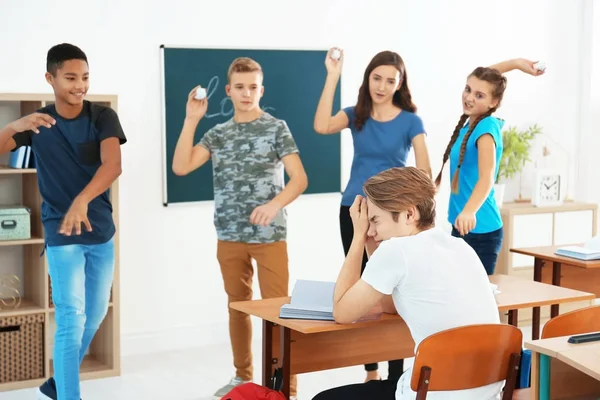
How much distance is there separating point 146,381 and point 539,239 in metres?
2.82

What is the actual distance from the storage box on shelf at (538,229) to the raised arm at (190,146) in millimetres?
2474

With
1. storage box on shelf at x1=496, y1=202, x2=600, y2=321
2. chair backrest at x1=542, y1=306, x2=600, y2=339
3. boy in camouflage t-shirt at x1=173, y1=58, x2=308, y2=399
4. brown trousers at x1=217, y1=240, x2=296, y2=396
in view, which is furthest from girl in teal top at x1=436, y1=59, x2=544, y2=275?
storage box on shelf at x1=496, y1=202, x2=600, y2=321

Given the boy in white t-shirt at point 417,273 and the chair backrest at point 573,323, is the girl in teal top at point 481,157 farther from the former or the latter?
the boy in white t-shirt at point 417,273

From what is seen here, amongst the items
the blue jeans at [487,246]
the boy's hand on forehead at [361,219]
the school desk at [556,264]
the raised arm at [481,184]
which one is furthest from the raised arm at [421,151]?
the boy's hand on forehead at [361,219]

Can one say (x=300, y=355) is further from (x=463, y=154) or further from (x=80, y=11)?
(x=80, y=11)

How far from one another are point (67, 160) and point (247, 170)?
82 centimetres

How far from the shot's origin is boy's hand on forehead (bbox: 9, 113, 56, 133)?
348 centimetres

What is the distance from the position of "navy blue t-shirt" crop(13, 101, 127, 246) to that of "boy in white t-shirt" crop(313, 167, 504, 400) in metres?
1.37

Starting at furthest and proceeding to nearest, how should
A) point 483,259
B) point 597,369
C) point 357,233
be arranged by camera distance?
point 483,259 < point 357,233 < point 597,369

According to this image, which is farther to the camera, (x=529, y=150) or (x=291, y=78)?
(x=529, y=150)

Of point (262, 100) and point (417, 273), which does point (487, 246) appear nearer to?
point (417, 273)

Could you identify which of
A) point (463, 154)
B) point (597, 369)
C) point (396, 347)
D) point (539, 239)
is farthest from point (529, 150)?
point (597, 369)

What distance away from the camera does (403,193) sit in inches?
104

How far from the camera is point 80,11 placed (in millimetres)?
4801
